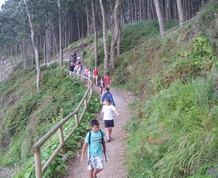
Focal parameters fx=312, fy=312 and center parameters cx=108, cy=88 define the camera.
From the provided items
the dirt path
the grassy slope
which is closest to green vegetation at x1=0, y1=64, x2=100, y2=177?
the dirt path

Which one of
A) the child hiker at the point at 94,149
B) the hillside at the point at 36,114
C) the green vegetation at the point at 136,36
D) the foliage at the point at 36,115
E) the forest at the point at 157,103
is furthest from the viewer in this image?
the green vegetation at the point at 136,36

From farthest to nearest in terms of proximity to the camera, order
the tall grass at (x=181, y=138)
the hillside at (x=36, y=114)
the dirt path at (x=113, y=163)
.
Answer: the hillside at (x=36, y=114)
the dirt path at (x=113, y=163)
the tall grass at (x=181, y=138)

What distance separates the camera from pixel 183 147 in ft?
18.3

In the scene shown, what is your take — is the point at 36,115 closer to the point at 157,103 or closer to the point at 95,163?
the point at 157,103

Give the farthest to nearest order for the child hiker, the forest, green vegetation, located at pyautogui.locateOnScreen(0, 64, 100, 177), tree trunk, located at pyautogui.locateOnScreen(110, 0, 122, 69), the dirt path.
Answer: tree trunk, located at pyautogui.locateOnScreen(110, 0, 122, 69) → green vegetation, located at pyautogui.locateOnScreen(0, 64, 100, 177) → the dirt path → the child hiker → the forest

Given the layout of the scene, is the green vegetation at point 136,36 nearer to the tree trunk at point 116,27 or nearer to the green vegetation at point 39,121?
the tree trunk at point 116,27

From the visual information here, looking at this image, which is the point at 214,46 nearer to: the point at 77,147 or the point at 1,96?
the point at 77,147

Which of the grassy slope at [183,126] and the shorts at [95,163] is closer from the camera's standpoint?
the grassy slope at [183,126]

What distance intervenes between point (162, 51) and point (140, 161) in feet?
36.2

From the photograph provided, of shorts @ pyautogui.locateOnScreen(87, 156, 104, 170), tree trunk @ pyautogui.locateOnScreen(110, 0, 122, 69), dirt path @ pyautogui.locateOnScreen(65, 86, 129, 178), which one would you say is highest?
tree trunk @ pyautogui.locateOnScreen(110, 0, 122, 69)

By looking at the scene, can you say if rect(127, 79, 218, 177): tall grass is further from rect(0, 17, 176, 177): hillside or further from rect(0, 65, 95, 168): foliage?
rect(0, 65, 95, 168): foliage

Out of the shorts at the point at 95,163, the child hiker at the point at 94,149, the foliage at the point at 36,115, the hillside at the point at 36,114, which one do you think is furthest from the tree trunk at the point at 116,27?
the shorts at the point at 95,163

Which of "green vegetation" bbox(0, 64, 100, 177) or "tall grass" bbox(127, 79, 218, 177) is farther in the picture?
"green vegetation" bbox(0, 64, 100, 177)

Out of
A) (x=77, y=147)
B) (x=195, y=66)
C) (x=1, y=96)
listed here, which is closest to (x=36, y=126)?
(x=77, y=147)
